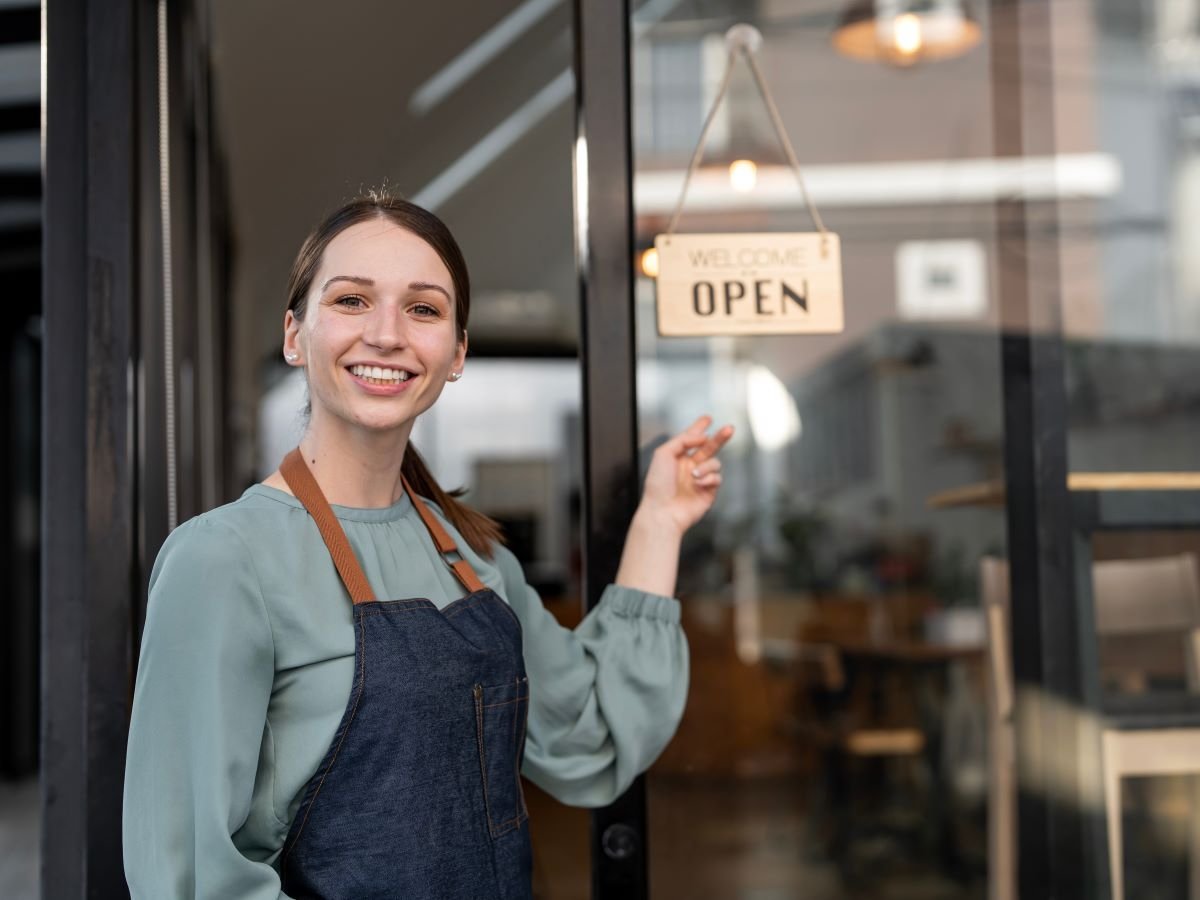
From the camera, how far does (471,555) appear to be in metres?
1.41

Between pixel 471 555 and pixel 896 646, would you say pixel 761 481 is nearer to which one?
pixel 896 646

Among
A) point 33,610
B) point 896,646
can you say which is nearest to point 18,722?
point 33,610

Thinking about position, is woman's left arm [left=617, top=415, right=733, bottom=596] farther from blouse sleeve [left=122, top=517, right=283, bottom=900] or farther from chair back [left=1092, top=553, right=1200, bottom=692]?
chair back [left=1092, top=553, right=1200, bottom=692]

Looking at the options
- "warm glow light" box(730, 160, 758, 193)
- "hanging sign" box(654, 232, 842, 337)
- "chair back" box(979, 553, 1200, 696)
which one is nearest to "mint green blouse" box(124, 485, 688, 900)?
"hanging sign" box(654, 232, 842, 337)

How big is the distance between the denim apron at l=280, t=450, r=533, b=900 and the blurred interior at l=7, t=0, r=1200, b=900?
38 centimetres

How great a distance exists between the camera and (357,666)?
1176mm

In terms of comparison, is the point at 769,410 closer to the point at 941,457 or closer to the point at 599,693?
the point at 941,457

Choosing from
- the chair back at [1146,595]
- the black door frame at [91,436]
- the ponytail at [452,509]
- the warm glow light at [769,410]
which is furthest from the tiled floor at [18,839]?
the chair back at [1146,595]

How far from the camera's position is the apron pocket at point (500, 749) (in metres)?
1.26

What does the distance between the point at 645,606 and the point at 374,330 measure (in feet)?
1.66

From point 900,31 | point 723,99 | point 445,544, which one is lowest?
point 445,544

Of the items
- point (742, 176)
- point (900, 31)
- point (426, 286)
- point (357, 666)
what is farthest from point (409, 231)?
point (900, 31)

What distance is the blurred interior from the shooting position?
86.5 inches

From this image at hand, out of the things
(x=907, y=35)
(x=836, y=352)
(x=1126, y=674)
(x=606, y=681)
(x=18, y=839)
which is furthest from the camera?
(x=18, y=839)
